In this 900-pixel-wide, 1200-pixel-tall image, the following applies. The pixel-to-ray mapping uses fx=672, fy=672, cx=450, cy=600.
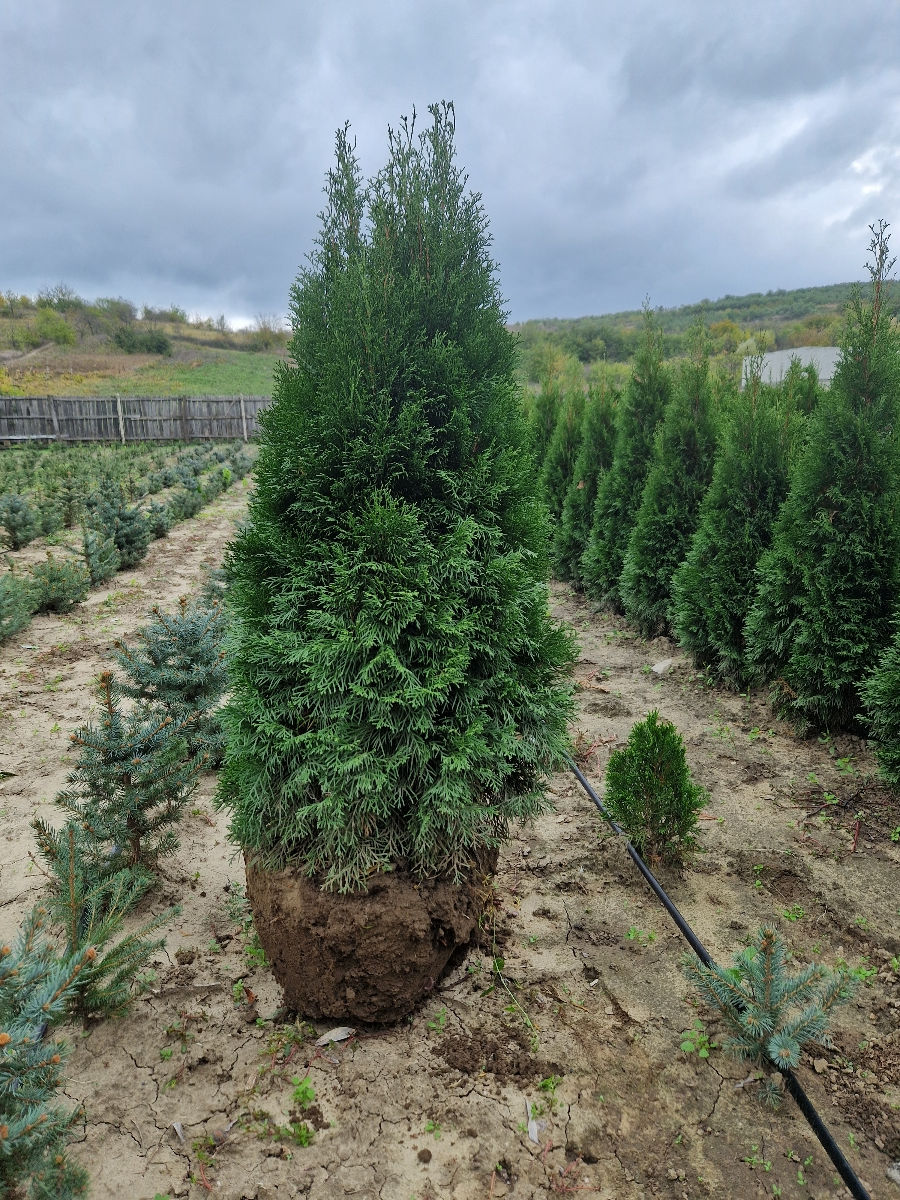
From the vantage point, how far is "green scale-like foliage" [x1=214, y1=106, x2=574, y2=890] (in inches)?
97.3

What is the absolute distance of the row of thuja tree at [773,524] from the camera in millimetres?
5117

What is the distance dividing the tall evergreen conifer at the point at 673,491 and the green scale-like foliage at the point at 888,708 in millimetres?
3126

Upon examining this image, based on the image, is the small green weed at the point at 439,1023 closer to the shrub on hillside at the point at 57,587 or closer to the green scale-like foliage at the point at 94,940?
the green scale-like foliage at the point at 94,940

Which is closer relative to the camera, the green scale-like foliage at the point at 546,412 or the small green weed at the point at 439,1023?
the small green weed at the point at 439,1023

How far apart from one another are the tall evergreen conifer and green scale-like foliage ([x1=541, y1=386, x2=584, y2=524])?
340 centimetres

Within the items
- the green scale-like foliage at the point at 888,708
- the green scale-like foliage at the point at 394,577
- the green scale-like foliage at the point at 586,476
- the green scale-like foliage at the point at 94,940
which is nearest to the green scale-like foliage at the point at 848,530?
the green scale-like foliage at the point at 888,708

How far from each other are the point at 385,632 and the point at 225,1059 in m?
1.72

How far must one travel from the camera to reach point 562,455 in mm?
11547

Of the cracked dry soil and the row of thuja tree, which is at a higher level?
the row of thuja tree

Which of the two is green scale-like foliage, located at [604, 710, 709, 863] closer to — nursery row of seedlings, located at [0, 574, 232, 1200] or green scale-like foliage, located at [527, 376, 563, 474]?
nursery row of seedlings, located at [0, 574, 232, 1200]

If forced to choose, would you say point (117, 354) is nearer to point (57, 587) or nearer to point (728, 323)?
point (728, 323)

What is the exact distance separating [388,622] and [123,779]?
5.53 ft

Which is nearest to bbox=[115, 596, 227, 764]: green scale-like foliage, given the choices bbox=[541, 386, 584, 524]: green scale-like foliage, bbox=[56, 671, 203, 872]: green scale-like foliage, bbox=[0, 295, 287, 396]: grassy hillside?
bbox=[56, 671, 203, 872]: green scale-like foliage

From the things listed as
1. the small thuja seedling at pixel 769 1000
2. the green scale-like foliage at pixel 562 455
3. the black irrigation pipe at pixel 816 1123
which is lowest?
the black irrigation pipe at pixel 816 1123
